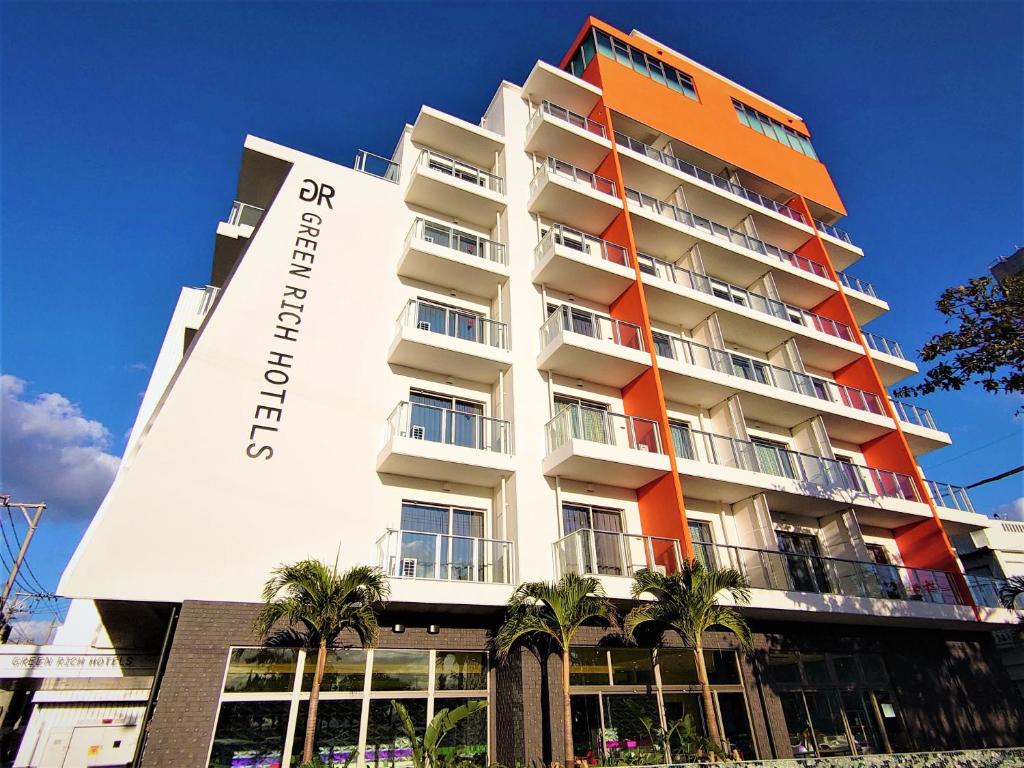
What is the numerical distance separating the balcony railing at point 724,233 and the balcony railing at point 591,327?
17.3 ft

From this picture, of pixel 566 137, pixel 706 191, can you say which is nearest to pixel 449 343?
pixel 566 137

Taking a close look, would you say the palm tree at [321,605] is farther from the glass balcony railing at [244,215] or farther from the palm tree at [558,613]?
the glass balcony railing at [244,215]

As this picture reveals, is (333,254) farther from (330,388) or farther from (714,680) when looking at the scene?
(714,680)

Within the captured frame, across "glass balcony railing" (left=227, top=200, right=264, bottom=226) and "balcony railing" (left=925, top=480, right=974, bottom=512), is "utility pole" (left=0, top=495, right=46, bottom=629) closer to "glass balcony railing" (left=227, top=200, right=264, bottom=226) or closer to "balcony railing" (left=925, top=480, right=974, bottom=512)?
"glass balcony railing" (left=227, top=200, right=264, bottom=226)

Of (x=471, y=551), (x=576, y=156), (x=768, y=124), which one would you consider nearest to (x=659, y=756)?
(x=471, y=551)

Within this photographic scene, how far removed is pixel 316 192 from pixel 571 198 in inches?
301

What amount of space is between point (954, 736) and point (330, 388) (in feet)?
57.1

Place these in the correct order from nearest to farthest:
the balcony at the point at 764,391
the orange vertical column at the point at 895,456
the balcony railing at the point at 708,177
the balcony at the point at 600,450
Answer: the balcony at the point at 600,450 → the balcony at the point at 764,391 → the orange vertical column at the point at 895,456 → the balcony railing at the point at 708,177

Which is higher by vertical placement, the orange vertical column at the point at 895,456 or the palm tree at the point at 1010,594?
the orange vertical column at the point at 895,456

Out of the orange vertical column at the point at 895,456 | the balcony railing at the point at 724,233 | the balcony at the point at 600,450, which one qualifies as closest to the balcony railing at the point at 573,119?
the balcony railing at the point at 724,233

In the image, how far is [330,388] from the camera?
1282 centimetres

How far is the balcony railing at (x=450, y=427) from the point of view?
42.2 feet

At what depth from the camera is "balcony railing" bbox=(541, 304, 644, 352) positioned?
15.0 metres

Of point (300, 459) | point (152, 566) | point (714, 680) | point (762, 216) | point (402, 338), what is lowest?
point (714, 680)
